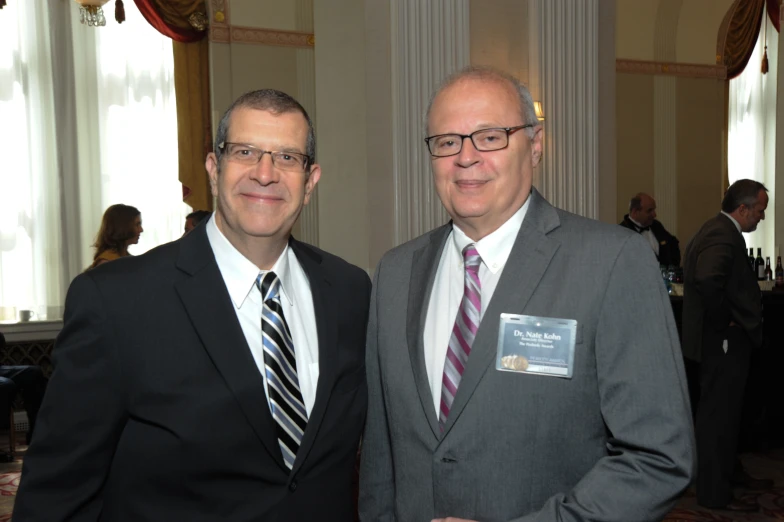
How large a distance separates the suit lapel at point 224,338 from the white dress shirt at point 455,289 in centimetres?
37

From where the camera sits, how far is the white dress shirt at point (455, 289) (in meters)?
1.65

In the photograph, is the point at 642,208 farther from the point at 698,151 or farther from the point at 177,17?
the point at 177,17

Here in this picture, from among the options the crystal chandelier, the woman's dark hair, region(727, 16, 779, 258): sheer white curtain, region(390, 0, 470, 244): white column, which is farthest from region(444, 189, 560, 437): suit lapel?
region(727, 16, 779, 258): sheer white curtain

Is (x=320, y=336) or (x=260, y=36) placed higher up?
(x=260, y=36)

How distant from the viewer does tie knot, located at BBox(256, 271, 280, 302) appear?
170 centimetres

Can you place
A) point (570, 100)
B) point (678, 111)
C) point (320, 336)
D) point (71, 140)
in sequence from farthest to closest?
point (678, 111) → point (71, 140) → point (570, 100) → point (320, 336)

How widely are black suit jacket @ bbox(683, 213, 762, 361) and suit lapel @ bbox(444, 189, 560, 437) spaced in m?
3.09

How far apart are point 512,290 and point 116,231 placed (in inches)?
171

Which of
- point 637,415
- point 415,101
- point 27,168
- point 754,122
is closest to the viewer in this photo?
point 637,415

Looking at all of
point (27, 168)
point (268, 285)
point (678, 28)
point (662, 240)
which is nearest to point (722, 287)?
point (268, 285)

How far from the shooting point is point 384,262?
190 centimetres

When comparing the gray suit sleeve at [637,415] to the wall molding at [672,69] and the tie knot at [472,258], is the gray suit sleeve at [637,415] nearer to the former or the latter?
the tie knot at [472,258]

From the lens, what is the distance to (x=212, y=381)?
1572mm

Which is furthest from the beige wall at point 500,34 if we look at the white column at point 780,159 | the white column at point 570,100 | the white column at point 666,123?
the white column at point 666,123
